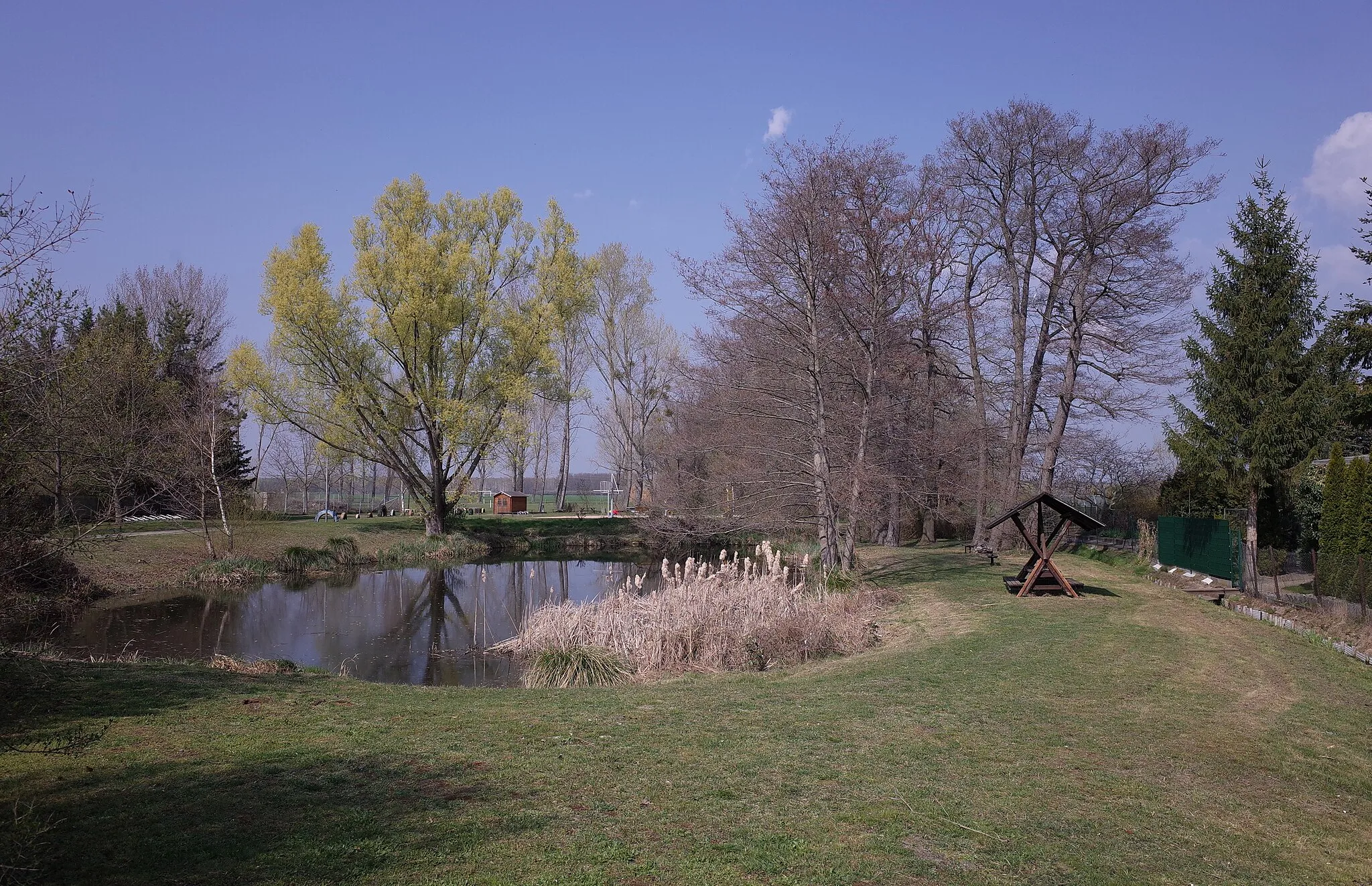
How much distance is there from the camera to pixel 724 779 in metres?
5.96

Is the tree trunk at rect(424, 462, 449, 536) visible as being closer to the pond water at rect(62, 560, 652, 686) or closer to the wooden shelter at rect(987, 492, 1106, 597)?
the pond water at rect(62, 560, 652, 686)

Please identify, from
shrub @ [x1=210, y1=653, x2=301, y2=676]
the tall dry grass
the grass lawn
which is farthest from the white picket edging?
the grass lawn

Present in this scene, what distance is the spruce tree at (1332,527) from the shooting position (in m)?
15.5

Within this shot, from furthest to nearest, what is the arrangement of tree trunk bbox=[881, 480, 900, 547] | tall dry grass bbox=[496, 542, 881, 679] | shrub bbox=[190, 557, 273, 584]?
tree trunk bbox=[881, 480, 900, 547] < shrub bbox=[190, 557, 273, 584] < tall dry grass bbox=[496, 542, 881, 679]

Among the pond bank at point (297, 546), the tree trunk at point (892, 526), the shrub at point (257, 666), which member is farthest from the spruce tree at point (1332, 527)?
the pond bank at point (297, 546)

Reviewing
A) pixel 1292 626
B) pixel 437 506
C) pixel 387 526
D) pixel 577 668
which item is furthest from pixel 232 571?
pixel 1292 626

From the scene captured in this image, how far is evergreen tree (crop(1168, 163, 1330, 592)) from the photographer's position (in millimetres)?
17703

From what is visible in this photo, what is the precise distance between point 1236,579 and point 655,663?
14.1 meters

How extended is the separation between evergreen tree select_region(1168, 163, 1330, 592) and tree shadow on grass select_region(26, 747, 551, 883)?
17.5 metres

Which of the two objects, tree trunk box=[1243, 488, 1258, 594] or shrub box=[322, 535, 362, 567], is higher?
tree trunk box=[1243, 488, 1258, 594]

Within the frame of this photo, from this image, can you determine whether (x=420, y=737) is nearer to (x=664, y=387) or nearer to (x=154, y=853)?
(x=154, y=853)

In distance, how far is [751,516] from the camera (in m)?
20.9

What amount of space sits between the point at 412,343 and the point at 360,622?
16302mm

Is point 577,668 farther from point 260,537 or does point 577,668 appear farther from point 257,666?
point 260,537
